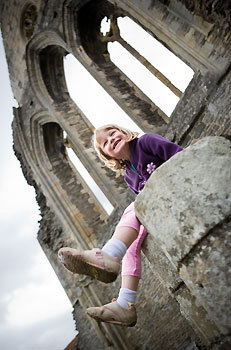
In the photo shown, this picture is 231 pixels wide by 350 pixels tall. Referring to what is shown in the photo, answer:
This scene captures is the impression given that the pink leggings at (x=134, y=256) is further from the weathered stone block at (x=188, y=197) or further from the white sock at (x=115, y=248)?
the weathered stone block at (x=188, y=197)

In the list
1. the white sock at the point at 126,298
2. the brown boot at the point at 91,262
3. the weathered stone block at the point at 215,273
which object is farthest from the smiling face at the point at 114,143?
the weathered stone block at the point at 215,273

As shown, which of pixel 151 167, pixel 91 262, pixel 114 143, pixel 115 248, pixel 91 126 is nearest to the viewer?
pixel 91 262

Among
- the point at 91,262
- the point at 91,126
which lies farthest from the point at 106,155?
the point at 91,126

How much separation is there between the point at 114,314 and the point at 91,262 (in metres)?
0.44

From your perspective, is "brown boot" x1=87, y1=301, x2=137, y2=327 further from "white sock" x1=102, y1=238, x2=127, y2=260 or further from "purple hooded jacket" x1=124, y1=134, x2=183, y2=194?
"purple hooded jacket" x1=124, y1=134, x2=183, y2=194

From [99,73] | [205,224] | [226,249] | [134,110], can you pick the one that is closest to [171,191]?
[205,224]

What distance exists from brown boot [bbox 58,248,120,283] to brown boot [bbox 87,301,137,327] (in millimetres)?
261

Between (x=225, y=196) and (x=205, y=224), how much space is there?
14 centimetres

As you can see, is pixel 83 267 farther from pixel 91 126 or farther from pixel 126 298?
pixel 91 126

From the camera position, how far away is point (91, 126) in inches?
245

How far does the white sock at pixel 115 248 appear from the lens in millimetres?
1540

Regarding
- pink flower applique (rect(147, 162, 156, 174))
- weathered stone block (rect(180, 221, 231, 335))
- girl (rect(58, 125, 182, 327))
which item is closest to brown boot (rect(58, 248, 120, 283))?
girl (rect(58, 125, 182, 327))

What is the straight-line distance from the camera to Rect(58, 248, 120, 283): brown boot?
4.77 feet

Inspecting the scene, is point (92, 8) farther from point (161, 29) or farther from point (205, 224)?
point (205, 224)
